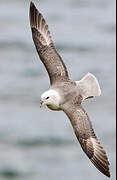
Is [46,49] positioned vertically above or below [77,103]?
above

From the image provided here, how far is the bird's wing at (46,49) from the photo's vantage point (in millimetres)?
11605

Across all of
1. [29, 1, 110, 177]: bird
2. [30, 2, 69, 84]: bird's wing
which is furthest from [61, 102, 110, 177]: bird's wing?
[30, 2, 69, 84]: bird's wing

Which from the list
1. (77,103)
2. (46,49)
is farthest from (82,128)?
(46,49)

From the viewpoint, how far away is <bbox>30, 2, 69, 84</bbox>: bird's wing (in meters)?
11.6

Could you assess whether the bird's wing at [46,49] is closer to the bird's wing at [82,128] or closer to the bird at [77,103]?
the bird at [77,103]

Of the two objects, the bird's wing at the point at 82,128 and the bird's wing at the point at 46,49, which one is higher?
the bird's wing at the point at 46,49

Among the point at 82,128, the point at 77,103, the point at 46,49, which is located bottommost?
the point at 82,128

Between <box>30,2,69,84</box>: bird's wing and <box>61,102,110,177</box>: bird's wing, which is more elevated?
<box>30,2,69,84</box>: bird's wing

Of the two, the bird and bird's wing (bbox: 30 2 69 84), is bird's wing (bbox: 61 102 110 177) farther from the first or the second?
bird's wing (bbox: 30 2 69 84)

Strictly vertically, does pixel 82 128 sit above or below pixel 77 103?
below

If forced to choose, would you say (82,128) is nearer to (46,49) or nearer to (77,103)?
(77,103)

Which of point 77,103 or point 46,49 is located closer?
point 77,103

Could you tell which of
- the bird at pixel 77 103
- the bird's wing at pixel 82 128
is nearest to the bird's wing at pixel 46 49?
the bird at pixel 77 103

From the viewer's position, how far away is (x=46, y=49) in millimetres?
12117
